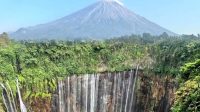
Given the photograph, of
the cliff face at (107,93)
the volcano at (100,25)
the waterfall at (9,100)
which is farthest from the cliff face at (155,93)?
the volcano at (100,25)

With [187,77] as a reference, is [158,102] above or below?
below

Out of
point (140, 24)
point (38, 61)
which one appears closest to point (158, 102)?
point (38, 61)

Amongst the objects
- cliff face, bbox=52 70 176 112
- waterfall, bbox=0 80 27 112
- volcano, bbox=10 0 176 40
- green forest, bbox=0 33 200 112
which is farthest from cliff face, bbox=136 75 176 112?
volcano, bbox=10 0 176 40

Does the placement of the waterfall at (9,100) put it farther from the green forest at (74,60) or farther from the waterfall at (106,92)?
the waterfall at (106,92)

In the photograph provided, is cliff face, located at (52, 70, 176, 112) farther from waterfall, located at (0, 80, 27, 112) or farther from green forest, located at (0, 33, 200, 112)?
waterfall, located at (0, 80, 27, 112)

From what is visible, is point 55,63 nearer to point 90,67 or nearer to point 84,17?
point 90,67

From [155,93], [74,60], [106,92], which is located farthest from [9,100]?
[155,93]
